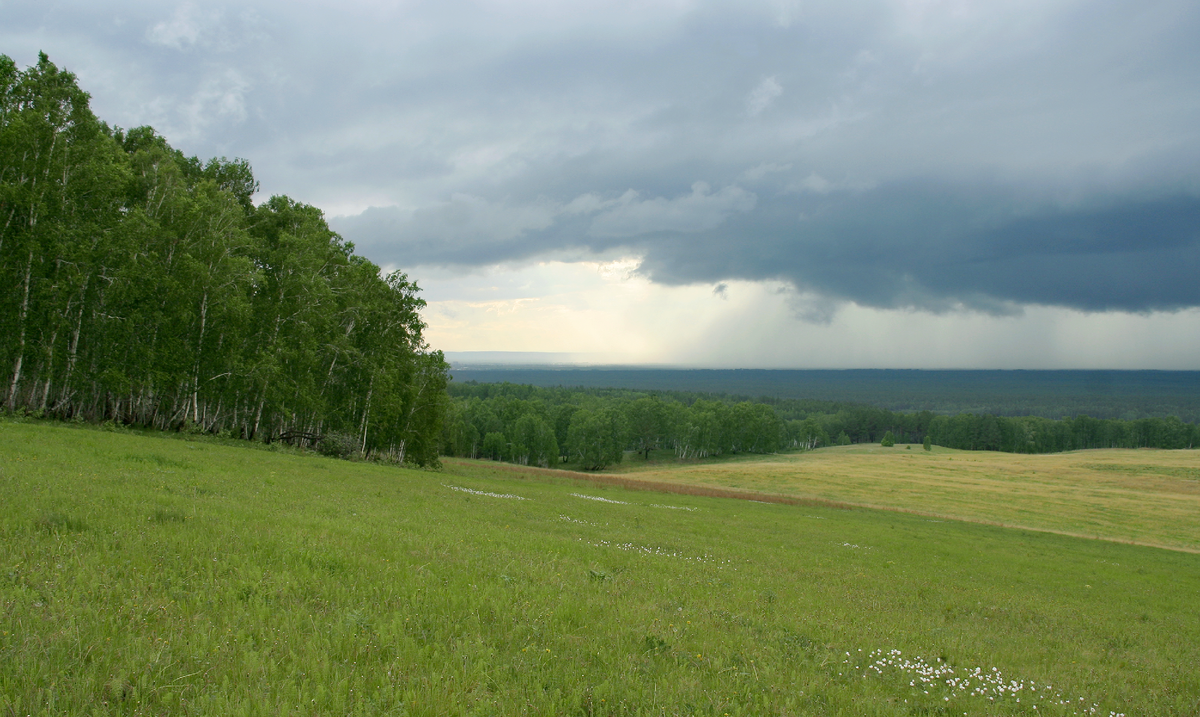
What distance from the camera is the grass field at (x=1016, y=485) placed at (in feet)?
189

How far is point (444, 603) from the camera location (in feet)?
26.3

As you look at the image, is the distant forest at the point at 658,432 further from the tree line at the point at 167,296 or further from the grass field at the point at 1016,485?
the tree line at the point at 167,296

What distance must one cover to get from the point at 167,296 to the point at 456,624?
134 ft

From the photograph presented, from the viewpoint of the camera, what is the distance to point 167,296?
36.9 meters

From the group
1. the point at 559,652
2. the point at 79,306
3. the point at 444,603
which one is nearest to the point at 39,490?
the point at 444,603

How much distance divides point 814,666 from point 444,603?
541 centimetres

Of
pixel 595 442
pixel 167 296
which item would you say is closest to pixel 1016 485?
pixel 595 442

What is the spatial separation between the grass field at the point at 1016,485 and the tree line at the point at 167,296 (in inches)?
1644

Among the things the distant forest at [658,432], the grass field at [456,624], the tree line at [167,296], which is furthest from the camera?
the distant forest at [658,432]

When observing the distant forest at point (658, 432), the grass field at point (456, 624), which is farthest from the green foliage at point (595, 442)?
the grass field at point (456, 624)

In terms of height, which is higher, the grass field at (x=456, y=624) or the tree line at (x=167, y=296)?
the tree line at (x=167, y=296)

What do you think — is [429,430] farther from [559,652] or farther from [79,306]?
[559,652]

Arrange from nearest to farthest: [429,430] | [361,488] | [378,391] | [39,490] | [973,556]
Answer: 1. [39,490]
2. [361,488]
3. [973,556]
4. [378,391]
5. [429,430]

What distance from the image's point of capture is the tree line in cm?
3206
